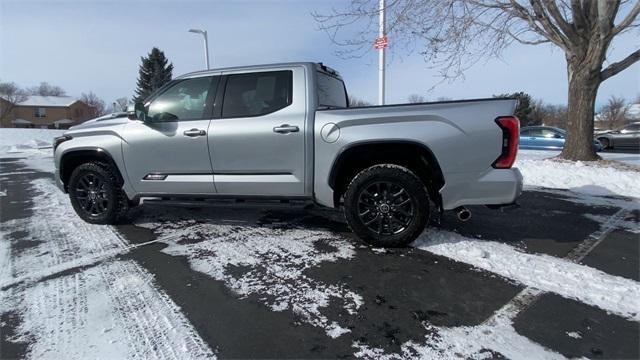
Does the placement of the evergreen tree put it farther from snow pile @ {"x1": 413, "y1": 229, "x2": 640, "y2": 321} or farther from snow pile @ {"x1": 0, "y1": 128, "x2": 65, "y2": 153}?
snow pile @ {"x1": 413, "y1": 229, "x2": 640, "y2": 321}

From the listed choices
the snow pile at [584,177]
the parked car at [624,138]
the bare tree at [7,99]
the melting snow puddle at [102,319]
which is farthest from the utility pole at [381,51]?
the bare tree at [7,99]

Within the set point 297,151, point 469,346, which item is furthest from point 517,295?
point 297,151

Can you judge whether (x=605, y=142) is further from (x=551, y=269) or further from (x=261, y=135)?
(x=261, y=135)

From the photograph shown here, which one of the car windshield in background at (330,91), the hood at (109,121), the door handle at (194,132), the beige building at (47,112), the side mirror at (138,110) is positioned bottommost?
the door handle at (194,132)

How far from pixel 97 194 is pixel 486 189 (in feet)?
15.3

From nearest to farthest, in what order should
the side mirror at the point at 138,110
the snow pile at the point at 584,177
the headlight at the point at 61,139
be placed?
the side mirror at the point at 138,110 < the headlight at the point at 61,139 < the snow pile at the point at 584,177

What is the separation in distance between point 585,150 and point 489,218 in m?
6.36

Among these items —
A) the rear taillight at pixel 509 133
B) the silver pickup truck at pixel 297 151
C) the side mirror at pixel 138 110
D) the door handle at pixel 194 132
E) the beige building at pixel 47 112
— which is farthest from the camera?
the beige building at pixel 47 112

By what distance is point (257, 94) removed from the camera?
13.6ft

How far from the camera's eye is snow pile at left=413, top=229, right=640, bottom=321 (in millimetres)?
2758

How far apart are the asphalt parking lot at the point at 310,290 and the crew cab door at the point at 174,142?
0.64 m

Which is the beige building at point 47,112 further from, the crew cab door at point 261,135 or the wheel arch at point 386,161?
the wheel arch at point 386,161

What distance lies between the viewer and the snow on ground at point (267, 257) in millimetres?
2783

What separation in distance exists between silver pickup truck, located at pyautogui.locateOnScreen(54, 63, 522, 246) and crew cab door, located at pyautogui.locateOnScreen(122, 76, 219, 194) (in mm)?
13
